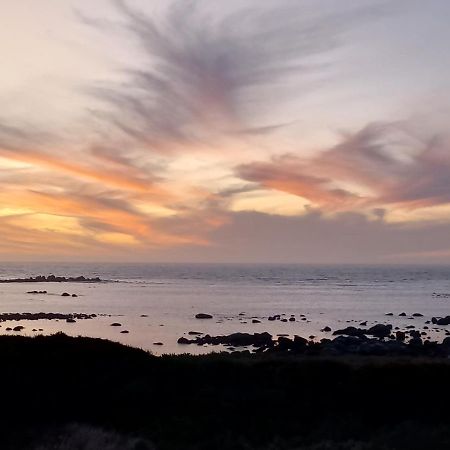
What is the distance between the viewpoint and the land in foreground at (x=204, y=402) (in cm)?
1475

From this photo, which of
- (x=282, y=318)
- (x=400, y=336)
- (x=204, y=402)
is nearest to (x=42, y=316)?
(x=282, y=318)

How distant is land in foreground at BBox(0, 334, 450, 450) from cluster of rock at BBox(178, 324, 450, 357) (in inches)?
923

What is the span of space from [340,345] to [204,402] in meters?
30.4

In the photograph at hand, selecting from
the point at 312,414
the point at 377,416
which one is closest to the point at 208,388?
the point at 312,414

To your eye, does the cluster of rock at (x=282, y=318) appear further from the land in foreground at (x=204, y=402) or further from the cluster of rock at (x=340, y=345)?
the land in foreground at (x=204, y=402)

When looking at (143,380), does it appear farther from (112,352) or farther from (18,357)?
(18,357)

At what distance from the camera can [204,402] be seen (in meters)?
17.3

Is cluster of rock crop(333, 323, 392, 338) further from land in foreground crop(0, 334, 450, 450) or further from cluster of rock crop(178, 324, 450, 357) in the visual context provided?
land in foreground crop(0, 334, 450, 450)

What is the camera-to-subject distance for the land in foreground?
14.8 metres

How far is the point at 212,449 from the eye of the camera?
14.3 meters

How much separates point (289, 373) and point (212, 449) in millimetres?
5424

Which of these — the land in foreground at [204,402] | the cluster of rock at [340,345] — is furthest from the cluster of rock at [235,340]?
the land in foreground at [204,402]

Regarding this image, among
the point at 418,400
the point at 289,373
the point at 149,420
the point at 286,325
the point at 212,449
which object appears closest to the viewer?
the point at 212,449

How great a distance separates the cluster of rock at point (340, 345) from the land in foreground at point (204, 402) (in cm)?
2343
